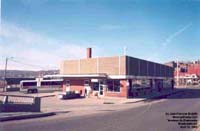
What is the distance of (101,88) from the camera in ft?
115

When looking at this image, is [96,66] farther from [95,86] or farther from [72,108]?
[72,108]

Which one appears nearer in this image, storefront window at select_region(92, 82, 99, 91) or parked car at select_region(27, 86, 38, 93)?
storefront window at select_region(92, 82, 99, 91)

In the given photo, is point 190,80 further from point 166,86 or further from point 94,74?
point 94,74

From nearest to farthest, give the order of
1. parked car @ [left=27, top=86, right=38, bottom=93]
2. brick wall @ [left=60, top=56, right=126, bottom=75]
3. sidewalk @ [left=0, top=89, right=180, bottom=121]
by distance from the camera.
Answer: sidewalk @ [left=0, top=89, right=180, bottom=121] < brick wall @ [left=60, top=56, right=126, bottom=75] < parked car @ [left=27, top=86, right=38, bottom=93]

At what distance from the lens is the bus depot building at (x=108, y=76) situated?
1318 inches

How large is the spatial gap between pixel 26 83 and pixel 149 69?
76.6ft

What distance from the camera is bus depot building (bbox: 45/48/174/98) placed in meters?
33.5

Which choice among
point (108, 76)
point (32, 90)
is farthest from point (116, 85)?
point (32, 90)

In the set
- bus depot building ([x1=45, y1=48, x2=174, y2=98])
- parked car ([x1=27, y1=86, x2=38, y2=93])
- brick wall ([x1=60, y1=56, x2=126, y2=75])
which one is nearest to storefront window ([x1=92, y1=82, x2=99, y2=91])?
bus depot building ([x1=45, y1=48, x2=174, y2=98])

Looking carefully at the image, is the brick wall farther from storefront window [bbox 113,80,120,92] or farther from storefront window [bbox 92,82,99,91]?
storefront window [bbox 92,82,99,91]

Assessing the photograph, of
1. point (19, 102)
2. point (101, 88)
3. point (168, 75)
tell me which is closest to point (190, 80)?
point (168, 75)

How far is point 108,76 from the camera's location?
34.3 m

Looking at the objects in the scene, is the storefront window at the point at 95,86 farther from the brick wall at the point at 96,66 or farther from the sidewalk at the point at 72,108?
the sidewalk at the point at 72,108

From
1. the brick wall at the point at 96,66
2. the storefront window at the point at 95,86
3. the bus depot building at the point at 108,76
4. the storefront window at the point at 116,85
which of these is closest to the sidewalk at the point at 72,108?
the storefront window at the point at 116,85
